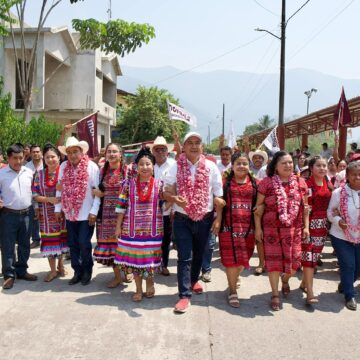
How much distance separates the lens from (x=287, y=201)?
4250mm

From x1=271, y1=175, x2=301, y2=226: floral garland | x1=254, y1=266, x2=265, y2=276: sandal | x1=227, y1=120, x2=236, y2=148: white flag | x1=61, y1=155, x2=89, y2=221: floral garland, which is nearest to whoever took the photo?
x1=271, y1=175, x2=301, y2=226: floral garland

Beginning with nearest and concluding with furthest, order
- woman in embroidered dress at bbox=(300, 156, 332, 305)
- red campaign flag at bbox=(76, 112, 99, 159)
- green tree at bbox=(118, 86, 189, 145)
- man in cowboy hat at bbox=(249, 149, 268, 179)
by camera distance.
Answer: woman in embroidered dress at bbox=(300, 156, 332, 305) < man in cowboy hat at bbox=(249, 149, 268, 179) < red campaign flag at bbox=(76, 112, 99, 159) < green tree at bbox=(118, 86, 189, 145)

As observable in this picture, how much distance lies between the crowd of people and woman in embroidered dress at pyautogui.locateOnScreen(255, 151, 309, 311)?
0.04 ft

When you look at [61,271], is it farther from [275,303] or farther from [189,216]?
[275,303]

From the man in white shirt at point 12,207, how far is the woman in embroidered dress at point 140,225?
137 cm

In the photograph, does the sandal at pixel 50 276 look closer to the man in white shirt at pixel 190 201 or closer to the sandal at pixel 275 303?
the man in white shirt at pixel 190 201

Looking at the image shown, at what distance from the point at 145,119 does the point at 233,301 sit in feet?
91.7

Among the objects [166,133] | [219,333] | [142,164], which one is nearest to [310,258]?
[219,333]

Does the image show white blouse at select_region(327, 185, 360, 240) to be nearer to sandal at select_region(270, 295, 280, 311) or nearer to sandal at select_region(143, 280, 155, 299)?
sandal at select_region(270, 295, 280, 311)

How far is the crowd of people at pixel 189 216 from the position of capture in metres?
4.30

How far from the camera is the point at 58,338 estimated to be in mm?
3506

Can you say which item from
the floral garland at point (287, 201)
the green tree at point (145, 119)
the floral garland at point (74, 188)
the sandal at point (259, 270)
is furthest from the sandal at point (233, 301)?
the green tree at point (145, 119)

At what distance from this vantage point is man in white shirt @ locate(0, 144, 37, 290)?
4914 mm

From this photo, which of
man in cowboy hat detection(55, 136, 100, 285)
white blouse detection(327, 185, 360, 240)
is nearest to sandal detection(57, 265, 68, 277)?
man in cowboy hat detection(55, 136, 100, 285)
